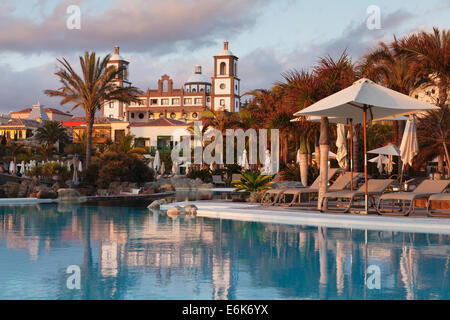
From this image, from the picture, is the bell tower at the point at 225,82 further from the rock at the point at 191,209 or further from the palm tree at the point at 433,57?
the rock at the point at 191,209

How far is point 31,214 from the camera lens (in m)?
15.0

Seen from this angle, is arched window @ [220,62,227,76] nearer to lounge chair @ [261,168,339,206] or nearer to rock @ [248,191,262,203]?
rock @ [248,191,262,203]

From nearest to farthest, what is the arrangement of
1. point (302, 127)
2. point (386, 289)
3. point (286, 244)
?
point (386, 289), point (286, 244), point (302, 127)

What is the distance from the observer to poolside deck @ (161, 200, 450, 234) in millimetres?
10633

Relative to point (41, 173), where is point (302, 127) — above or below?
above

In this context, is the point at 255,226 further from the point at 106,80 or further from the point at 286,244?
the point at 106,80

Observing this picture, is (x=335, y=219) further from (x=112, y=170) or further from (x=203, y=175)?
(x=203, y=175)

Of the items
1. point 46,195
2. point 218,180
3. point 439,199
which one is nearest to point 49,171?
point 46,195

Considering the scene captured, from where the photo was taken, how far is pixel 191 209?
14.9 m

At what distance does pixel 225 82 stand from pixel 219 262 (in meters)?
105

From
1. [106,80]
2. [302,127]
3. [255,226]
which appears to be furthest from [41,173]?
[255,226]

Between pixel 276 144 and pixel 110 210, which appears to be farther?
pixel 276 144
